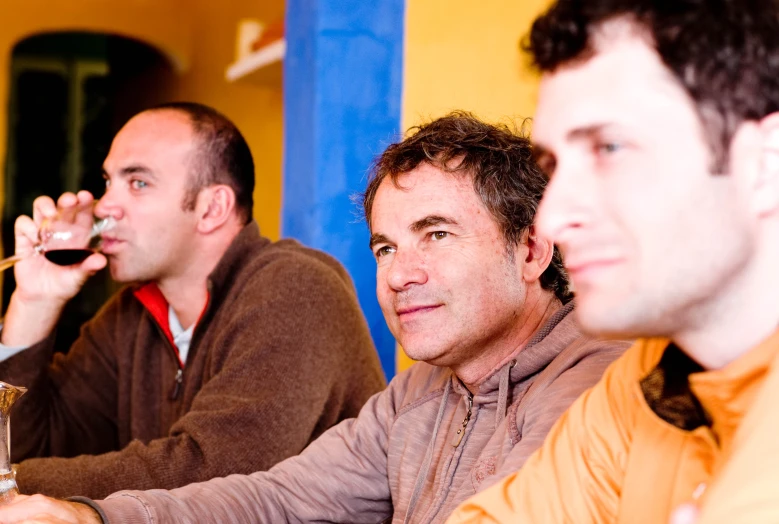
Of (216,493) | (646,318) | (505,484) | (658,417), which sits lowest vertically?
(216,493)

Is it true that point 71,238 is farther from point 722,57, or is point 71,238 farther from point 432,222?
point 722,57

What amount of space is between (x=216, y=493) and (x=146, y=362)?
32.6 inches

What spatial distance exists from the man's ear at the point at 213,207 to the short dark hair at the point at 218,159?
1 cm

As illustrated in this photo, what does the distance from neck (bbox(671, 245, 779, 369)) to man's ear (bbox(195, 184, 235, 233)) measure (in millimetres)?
1560

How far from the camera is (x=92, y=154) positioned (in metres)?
5.07

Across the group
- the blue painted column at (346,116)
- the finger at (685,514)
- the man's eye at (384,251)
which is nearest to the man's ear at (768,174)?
the finger at (685,514)

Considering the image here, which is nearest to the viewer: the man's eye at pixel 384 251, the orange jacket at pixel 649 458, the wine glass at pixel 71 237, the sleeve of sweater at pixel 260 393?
the orange jacket at pixel 649 458

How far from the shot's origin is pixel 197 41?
4641 millimetres

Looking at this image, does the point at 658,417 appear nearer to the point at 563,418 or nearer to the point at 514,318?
the point at 563,418

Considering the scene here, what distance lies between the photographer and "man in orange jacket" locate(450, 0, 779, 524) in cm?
69

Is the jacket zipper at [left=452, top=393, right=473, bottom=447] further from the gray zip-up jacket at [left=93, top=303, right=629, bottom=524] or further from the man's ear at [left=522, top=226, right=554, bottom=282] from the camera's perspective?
the man's ear at [left=522, top=226, right=554, bottom=282]

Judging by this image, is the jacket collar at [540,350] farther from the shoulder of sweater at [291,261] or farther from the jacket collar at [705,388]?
the shoulder of sweater at [291,261]

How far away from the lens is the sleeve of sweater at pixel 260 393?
1.62m

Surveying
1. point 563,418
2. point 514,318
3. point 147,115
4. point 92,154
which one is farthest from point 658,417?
point 92,154
